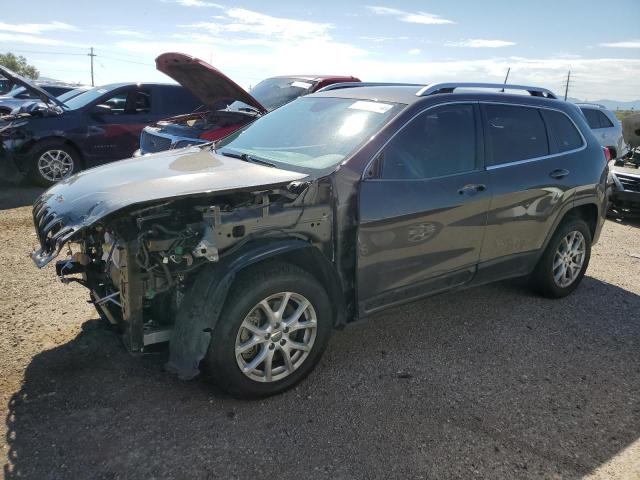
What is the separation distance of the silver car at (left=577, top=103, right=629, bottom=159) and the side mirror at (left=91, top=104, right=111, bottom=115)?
1038 cm

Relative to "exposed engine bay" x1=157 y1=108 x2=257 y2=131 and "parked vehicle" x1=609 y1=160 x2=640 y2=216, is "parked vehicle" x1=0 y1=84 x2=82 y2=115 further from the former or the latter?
"parked vehicle" x1=609 y1=160 x2=640 y2=216

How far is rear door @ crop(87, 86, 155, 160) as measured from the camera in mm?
8539

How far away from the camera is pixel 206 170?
10.8ft

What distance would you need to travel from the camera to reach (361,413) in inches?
120

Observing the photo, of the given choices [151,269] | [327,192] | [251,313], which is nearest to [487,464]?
[251,313]

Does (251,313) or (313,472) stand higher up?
(251,313)

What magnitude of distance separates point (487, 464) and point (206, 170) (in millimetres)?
2296

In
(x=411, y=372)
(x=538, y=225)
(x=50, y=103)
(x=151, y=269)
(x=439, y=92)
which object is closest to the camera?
(x=151, y=269)

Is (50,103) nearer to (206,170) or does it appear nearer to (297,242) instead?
(206,170)

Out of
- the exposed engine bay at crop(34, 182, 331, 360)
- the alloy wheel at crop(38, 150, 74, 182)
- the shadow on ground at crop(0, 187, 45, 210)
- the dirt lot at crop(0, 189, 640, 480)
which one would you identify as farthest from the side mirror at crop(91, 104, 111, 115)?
the exposed engine bay at crop(34, 182, 331, 360)

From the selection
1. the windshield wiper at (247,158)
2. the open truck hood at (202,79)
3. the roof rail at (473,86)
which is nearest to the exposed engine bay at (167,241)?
the windshield wiper at (247,158)

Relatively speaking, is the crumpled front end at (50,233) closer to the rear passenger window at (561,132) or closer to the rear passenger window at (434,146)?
the rear passenger window at (434,146)

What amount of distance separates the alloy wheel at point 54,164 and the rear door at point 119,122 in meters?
→ 0.41

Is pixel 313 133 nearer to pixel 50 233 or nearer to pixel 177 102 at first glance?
pixel 50 233
